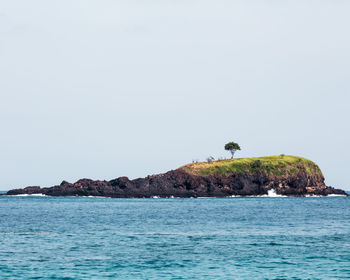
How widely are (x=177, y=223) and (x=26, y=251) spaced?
102ft

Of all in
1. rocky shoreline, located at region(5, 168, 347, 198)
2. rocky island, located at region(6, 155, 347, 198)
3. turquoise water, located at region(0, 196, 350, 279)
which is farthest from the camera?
rocky island, located at region(6, 155, 347, 198)

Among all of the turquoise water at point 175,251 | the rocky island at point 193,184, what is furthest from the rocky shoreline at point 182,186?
the turquoise water at point 175,251

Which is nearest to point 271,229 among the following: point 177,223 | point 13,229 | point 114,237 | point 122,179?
point 177,223

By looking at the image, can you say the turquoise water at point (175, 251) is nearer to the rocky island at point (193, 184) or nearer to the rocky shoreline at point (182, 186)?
the rocky shoreline at point (182, 186)

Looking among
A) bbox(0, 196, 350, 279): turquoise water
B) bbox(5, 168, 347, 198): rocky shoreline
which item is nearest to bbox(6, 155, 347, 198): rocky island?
bbox(5, 168, 347, 198): rocky shoreline

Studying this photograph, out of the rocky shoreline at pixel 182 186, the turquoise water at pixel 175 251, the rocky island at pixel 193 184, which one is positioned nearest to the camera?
the turquoise water at pixel 175 251

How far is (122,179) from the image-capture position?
188 m

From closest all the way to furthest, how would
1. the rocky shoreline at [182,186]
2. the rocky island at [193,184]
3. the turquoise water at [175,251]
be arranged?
1. the turquoise water at [175,251]
2. the rocky shoreline at [182,186]
3. the rocky island at [193,184]

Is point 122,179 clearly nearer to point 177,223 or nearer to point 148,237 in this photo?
point 177,223

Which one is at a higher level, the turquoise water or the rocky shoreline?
the rocky shoreline

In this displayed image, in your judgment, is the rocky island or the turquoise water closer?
the turquoise water

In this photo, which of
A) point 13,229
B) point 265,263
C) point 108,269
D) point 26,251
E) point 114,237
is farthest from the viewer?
point 13,229

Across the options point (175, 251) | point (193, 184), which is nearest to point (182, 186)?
point (193, 184)

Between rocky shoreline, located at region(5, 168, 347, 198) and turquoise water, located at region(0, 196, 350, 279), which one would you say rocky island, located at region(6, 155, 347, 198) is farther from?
turquoise water, located at region(0, 196, 350, 279)
